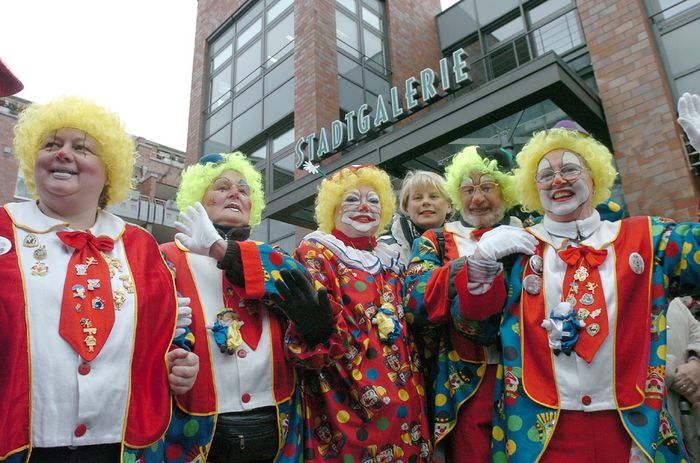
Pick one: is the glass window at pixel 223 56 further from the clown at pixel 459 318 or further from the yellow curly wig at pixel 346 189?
the clown at pixel 459 318

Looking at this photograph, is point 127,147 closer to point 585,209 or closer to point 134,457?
point 134,457

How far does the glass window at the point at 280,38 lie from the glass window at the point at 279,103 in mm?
871

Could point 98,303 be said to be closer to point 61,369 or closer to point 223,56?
point 61,369

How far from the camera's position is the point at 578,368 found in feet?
6.06

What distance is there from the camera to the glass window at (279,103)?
1016 centimetres

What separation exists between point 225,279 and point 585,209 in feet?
5.22

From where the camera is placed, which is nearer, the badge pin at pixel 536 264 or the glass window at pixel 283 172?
the badge pin at pixel 536 264

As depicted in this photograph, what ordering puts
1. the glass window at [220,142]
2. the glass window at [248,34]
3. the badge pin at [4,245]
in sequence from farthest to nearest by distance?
the glass window at [248,34] → the glass window at [220,142] → the badge pin at [4,245]

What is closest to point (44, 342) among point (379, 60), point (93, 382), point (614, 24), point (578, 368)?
point (93, 382)

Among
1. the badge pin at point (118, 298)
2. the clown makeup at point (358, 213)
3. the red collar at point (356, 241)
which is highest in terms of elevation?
the clown makeup at point (358, 213)

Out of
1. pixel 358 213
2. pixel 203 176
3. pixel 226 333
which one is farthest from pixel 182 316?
pixel 358 213

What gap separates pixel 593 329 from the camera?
1866 millimetres

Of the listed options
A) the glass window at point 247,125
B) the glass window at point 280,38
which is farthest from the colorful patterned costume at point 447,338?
the glass window at point 280,38

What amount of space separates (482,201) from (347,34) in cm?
898
